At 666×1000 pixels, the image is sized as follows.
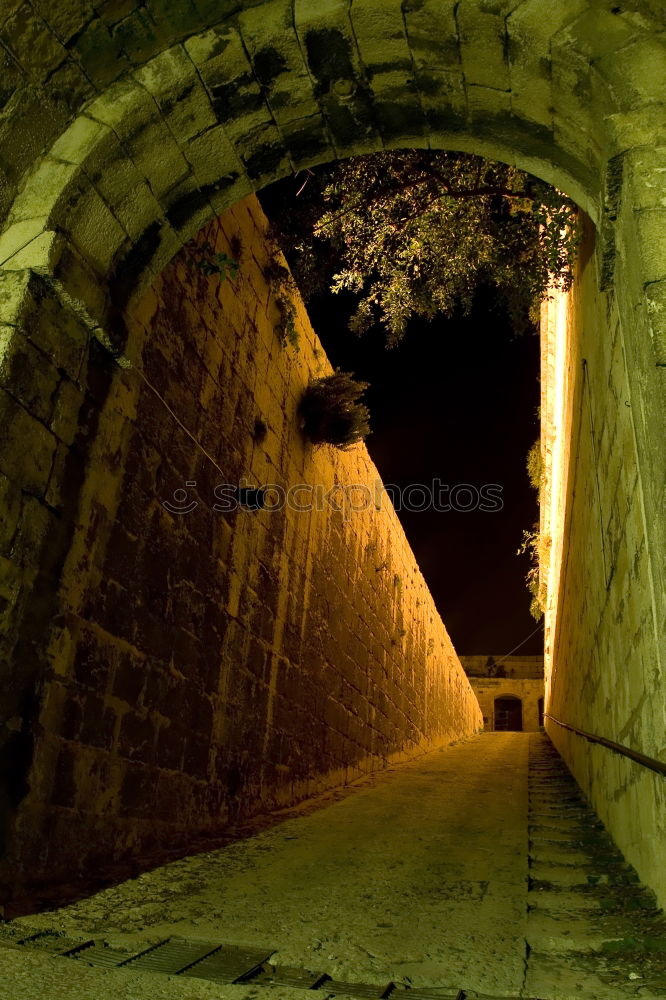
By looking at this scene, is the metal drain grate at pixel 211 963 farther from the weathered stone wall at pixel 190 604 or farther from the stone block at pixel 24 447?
the stone block at pixel 24 447

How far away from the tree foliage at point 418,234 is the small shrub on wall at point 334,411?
0.69 m

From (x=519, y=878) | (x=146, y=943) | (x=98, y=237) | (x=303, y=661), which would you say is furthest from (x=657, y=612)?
(x=303, y=661)

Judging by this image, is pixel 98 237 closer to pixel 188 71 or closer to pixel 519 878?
pixel 188 71

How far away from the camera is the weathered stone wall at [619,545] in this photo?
2.03 metres

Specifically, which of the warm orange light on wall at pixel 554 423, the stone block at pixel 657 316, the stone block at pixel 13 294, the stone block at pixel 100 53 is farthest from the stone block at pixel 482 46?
the warm orange light on wall at pixel 554 423

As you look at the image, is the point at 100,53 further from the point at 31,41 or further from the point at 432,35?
the point at 432,35

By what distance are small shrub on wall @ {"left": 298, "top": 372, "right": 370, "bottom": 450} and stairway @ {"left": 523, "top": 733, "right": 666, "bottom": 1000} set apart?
11.9ft

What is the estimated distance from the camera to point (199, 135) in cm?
289

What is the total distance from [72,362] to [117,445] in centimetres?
53

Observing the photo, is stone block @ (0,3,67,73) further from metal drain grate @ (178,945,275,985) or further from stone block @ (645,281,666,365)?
metal drain grate @ (178,945,275,985)

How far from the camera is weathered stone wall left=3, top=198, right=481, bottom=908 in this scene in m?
2.79

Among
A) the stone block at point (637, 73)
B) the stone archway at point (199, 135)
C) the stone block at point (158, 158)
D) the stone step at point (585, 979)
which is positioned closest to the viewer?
the stone step at point (585, 979)

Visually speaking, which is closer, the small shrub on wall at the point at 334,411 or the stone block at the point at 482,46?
the stone block at the point at 482,46

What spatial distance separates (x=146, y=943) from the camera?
2.11 metres
